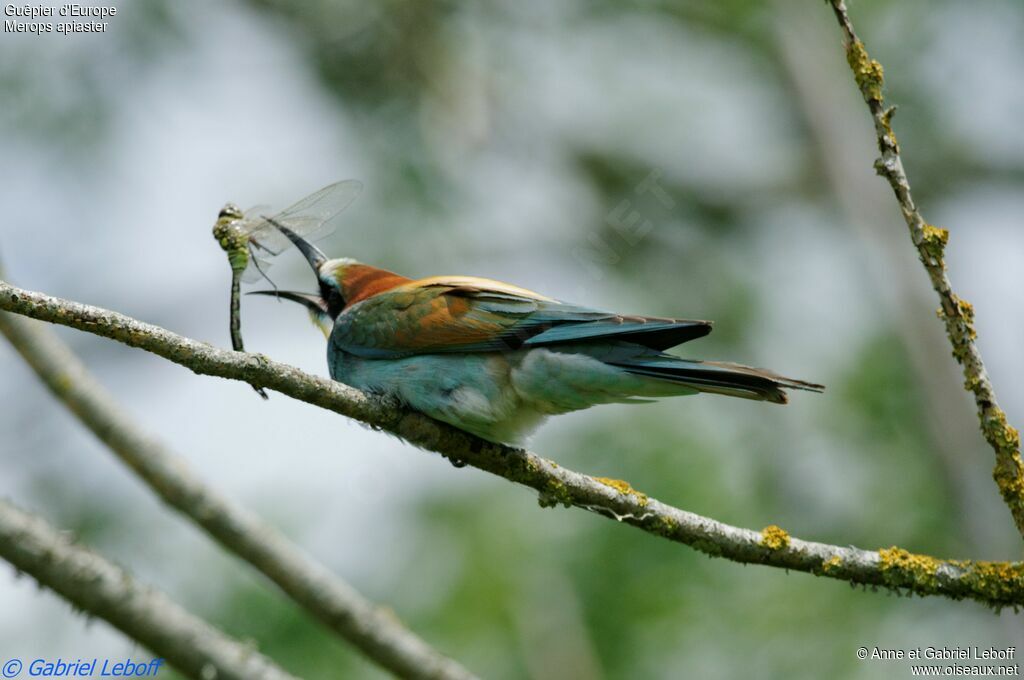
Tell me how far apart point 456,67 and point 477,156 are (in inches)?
39.2

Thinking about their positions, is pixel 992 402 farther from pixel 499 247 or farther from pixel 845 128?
pixel 845 128

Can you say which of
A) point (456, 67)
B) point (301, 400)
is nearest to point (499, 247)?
point (456, 67)

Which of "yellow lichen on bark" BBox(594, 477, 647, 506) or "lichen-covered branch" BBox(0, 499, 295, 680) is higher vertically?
"yellow lichen on bark" BBox(594, 477, 647, 506)

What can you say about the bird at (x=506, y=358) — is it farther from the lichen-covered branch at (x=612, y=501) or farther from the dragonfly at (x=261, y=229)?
the lichen-covered branch at (x=612, y=501)

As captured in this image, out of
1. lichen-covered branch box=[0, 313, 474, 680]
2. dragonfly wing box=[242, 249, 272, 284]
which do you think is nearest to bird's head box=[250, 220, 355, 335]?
dragonfly wing box=[242, 249, 272, 284]

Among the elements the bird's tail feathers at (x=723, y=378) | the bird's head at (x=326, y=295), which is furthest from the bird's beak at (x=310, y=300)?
the bird's tail feathers at (x=723, y=378)

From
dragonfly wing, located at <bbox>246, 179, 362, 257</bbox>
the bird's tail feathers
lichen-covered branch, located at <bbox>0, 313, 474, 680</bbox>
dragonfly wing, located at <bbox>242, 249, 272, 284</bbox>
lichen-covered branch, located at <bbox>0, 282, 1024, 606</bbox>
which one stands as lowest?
lichen-covered branch, located at <bbox>0, 313, 474, 680</bbox>

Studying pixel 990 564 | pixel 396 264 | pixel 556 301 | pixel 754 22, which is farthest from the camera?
pixel 754 22

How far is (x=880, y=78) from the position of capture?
2.65m

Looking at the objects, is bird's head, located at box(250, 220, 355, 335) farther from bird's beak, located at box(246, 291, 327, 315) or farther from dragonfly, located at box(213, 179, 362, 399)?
dragonfly, located at box(213, 179, 362, 399)

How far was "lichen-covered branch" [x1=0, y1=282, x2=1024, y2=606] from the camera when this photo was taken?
2516 millimetres

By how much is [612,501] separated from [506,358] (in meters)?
0.80

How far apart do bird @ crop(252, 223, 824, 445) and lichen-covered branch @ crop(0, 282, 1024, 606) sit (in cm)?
28

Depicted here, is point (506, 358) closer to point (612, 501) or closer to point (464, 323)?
point (464, 323)
